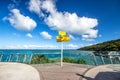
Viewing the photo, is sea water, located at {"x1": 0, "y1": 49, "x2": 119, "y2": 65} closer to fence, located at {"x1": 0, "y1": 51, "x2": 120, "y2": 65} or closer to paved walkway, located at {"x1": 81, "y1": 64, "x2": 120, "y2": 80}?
fence, located at {"x1": 0, "y1": 51, "x2": 120, "y2": 65}

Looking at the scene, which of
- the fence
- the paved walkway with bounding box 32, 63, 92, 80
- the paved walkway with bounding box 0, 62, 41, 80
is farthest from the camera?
the fence

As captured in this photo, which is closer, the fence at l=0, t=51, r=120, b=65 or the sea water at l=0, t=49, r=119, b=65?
the fence at l=0, t=51, r=120, b=65

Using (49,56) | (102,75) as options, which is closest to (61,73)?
(102,75)

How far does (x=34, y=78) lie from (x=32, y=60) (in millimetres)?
4871

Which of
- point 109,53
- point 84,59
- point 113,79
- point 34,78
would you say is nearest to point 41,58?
point 84,59

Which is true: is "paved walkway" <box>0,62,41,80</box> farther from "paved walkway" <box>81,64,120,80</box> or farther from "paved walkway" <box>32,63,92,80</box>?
"paved walkway" <box>81,64,120,80</box>

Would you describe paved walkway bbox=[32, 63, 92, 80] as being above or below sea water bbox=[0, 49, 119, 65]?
below

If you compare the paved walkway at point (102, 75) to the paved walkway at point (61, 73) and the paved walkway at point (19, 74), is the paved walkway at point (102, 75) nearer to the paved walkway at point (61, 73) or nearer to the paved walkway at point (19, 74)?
the paved walkway at point (61, 73)

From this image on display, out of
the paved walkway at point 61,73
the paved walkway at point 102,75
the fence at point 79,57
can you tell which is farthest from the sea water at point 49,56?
the paved walkway at point 102,75

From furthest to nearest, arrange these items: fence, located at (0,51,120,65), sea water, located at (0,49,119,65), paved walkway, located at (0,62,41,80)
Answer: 1. sea water, located at (0,49,119,65)
2. fence, located at (0,51,120,65)
3. paved walkway, located at (0,62,41,80)

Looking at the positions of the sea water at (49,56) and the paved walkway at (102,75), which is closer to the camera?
the paved walkway at (102,75)

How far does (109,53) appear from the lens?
8492mm

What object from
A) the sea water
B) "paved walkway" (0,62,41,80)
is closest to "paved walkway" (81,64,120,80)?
"paved walkway" (0,62,41,80)

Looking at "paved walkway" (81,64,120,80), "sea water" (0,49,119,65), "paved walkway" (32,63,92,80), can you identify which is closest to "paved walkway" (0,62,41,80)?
"paved walkway" (32,63,92,80)
